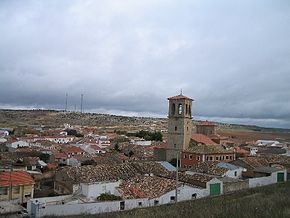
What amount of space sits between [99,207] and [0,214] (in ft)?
18.3

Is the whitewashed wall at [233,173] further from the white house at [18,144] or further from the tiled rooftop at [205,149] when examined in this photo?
the white house at [18,144]

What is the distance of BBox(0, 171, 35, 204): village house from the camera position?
A: 2659 centimetres

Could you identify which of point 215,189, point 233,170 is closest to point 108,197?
point 215,189

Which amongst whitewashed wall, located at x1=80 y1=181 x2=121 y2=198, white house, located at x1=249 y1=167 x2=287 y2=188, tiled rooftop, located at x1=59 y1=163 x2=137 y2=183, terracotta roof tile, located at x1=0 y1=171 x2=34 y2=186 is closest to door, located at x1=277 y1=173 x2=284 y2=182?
white house, located at x1=249 y1=167 x2=287 y2=188

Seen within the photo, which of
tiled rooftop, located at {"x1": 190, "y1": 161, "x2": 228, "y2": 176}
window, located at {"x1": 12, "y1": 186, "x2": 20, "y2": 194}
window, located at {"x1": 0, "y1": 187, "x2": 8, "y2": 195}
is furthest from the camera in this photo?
tiled rooftop, located at {"x1": 190, "y1": 161, "x2": 228, "y2": 176}

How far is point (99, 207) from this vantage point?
74.1 ft

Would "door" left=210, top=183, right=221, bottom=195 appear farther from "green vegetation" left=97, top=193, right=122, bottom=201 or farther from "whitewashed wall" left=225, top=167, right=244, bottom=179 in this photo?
"green vegetation" left=97, top=193, right=122, bottom=201

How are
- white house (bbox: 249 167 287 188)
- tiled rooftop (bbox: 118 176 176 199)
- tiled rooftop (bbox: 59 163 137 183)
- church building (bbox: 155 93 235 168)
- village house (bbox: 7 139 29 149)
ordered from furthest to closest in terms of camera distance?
1. village house (bbox: 7 139 29 149)
2. church building (bbox: 155 93 235 168)
3. white house (bbox: 249 167 287 188)
4. tiled rooftop (bbox: 59 163 137 183)
5. tiled rooftop (bbox: 118 176 176 199)

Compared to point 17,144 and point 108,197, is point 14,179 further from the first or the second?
point 17,144

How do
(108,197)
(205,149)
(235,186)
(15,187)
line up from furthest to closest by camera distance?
(205,149), (235,186), (15,187), (108,197)

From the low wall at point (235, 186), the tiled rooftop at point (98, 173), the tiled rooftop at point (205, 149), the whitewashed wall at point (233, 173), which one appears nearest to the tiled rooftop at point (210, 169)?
the whitewashed wall at point (233, 173)

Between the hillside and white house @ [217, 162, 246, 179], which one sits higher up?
the hillside

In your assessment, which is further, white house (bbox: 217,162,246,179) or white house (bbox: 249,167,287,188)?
white house (bbox: 217,162,246,179)

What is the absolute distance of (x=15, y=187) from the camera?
27.2 m
